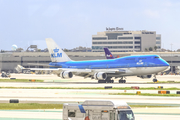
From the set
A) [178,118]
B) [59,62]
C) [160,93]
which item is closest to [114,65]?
[59,62]

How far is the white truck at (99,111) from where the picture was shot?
1977 cm

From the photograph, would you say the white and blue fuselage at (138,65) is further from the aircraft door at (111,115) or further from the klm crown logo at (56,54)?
the aircraft door at (111,115)

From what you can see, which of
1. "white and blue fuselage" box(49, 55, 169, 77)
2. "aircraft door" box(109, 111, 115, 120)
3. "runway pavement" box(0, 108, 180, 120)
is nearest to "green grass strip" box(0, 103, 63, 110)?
"runway pavement" box(0, 108, 180, 120)

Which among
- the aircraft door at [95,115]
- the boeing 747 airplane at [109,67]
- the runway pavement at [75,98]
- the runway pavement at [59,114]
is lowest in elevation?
the runway pavement at [75,98]

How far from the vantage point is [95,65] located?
285ft

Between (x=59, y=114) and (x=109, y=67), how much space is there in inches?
2171

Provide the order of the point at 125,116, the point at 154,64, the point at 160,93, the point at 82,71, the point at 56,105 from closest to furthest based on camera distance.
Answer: the point at 125,116 → the point at 56,105 → the point at 160,93 → the point at 154,64 → the point at 82,71

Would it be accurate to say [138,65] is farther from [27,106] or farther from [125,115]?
[125,115]

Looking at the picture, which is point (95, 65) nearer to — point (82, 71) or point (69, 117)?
point (82, 71)

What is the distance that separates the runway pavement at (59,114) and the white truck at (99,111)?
20.9 ft

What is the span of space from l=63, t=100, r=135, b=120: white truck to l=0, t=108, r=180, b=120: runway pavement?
6.36 m

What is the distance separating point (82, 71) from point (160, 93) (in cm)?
3760

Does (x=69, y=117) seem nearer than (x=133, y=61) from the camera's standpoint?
Yes

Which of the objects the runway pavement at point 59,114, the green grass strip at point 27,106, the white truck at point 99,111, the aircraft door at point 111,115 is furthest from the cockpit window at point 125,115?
the green grass strip at point 27,106
